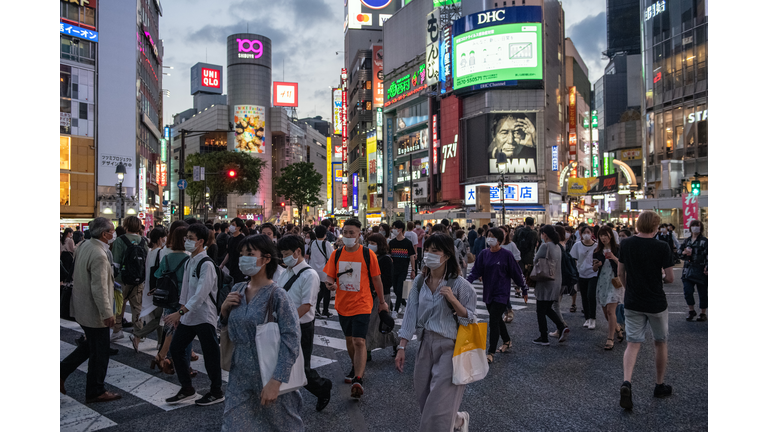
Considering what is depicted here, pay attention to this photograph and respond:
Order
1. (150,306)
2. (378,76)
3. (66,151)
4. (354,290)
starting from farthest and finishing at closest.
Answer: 1. (378,76)
2. (66,151)
3. (150,306)
4. (354,290)

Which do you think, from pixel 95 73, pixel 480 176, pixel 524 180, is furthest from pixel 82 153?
pixel 524 180

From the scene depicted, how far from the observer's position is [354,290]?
621 cm

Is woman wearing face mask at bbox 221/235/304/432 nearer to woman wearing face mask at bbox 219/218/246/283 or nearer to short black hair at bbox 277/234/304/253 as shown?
short black hair at bbox 277/234/304/253

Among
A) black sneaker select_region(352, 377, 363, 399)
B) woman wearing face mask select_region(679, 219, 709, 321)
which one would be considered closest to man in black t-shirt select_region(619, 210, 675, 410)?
black sneaker select_region(352, 377, 363, 399)

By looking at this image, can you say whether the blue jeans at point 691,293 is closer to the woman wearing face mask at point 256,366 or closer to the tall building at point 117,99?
the woman wearing face mask at point 256,366

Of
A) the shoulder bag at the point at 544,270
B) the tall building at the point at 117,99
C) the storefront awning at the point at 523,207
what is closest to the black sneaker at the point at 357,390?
the shoulder bag at the point at 544,270

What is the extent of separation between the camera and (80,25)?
40.2 metres

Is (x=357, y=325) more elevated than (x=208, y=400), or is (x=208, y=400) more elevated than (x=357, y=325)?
(x=357, y=325)

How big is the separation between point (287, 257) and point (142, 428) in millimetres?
2078

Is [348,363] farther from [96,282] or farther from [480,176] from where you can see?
[480,176]

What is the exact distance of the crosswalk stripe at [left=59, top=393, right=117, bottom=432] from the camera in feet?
16.5

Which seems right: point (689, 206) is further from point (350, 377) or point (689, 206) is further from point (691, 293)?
point (350, 377)

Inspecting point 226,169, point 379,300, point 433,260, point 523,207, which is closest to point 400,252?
point 379,300

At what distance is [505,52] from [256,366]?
2011 inches
